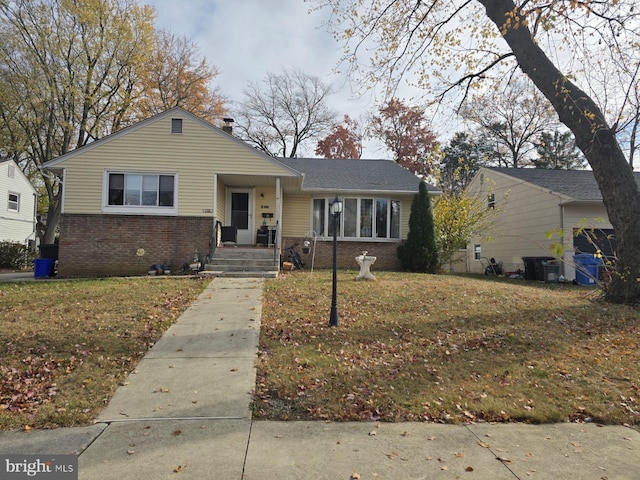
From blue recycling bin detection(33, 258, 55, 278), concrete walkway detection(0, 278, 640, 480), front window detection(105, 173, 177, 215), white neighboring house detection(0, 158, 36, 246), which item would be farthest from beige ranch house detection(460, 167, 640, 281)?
white neighboring house detection(0, 158, 36, 246)

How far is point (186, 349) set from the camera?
555cm

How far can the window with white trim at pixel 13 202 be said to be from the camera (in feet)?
82.9

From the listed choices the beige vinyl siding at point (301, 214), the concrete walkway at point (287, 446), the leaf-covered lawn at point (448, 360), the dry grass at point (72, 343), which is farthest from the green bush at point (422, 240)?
the concrete walkway at point (287, 446)

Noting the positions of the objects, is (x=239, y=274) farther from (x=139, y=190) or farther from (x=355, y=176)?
(x=355, y=176)

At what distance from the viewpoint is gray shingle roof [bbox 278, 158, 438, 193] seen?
1584cm

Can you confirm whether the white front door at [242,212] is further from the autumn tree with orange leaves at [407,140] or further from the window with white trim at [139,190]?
the autumn tree with orange leaves at [407,140]

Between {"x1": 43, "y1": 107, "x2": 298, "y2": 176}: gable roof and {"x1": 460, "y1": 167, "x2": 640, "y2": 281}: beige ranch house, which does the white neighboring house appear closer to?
{"x1": 43, "y1": 107, "x2": 298, "y2": 176}: gable roof

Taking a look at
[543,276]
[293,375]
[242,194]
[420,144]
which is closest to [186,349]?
[293,375]

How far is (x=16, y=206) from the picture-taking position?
85.6 feet

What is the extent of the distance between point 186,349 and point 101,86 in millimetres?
21754

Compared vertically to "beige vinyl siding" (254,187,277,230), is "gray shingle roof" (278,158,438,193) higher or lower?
higher

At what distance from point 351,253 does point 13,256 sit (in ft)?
63.0

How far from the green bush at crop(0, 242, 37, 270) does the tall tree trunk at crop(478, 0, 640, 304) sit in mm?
25124

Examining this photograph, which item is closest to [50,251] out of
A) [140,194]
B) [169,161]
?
[140,194]
